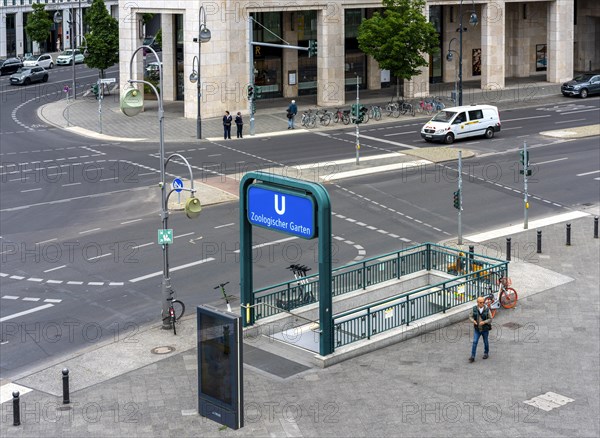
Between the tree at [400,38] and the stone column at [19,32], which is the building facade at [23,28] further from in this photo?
the tree at [400,38]

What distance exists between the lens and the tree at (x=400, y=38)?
68312mm

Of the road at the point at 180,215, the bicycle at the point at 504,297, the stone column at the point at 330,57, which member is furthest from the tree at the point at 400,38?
the bicycle at the point at 504,297

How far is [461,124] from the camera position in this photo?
5919cm

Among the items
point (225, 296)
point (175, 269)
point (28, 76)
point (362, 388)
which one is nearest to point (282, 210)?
point (362, 388)

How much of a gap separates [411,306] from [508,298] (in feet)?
11.2

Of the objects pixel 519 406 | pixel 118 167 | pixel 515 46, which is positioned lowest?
pixel 519 406

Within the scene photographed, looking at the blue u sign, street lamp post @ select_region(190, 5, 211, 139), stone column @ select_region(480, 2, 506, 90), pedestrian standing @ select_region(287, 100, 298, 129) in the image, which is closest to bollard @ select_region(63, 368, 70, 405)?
the blue u sign

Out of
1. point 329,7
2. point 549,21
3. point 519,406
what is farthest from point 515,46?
point 519,406

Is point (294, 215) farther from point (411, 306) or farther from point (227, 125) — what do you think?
point (227, 125)

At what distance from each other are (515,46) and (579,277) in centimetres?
Result: 5431

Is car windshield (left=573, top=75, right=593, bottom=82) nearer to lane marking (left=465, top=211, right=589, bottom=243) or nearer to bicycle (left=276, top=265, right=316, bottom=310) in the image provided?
lane marking (left=465, top=211, right=589, bottom=243)

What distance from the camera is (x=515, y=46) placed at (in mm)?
87062

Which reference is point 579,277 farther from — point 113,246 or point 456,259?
point 113,246

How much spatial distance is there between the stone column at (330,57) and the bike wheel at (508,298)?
3997 centimetres
